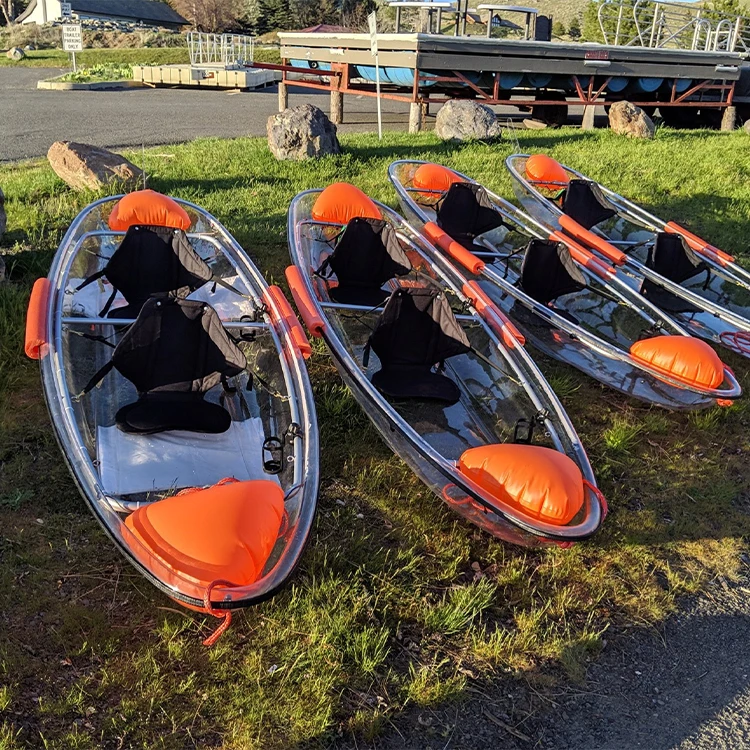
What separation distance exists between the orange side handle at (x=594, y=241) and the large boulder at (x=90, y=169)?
4733 millimetres

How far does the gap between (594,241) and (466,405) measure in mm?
3249

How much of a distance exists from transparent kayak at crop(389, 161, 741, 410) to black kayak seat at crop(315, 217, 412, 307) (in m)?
0.55

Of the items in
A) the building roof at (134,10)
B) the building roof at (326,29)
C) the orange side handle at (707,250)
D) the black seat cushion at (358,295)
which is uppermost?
the building roof at (134,10)

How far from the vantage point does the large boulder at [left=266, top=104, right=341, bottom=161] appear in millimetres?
9445

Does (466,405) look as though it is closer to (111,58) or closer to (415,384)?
(415,384)

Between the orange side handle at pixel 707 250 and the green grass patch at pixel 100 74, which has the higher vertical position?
the green grass patch at pixel 100 74

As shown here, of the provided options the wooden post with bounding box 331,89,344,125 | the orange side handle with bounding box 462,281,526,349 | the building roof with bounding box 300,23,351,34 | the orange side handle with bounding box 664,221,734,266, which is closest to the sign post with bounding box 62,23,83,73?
the building roof with bounding box 300,23,351,34

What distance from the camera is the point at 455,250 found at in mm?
6160

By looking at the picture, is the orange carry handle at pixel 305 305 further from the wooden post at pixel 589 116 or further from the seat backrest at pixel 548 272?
the wooden post at pixel 589 116

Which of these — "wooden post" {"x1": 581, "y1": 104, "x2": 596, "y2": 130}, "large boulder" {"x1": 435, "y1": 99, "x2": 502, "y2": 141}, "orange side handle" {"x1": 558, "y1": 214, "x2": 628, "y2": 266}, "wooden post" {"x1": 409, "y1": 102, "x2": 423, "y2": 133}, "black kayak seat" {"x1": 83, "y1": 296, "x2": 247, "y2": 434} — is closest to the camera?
"black kayak seat" {"x1": 83, "y1": 296, "x2": 247, "y2": 434}

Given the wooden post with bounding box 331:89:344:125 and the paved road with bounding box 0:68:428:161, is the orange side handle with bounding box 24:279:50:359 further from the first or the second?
the wooden post with bounding box 331:89:344:125

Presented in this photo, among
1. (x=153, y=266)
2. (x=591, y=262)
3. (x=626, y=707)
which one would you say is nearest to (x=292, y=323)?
(x=153, y=266)

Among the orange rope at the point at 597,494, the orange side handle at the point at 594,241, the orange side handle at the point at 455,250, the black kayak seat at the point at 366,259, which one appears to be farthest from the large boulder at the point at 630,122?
the orange rope at the point at 597,494

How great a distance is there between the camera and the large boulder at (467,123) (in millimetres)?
11336
